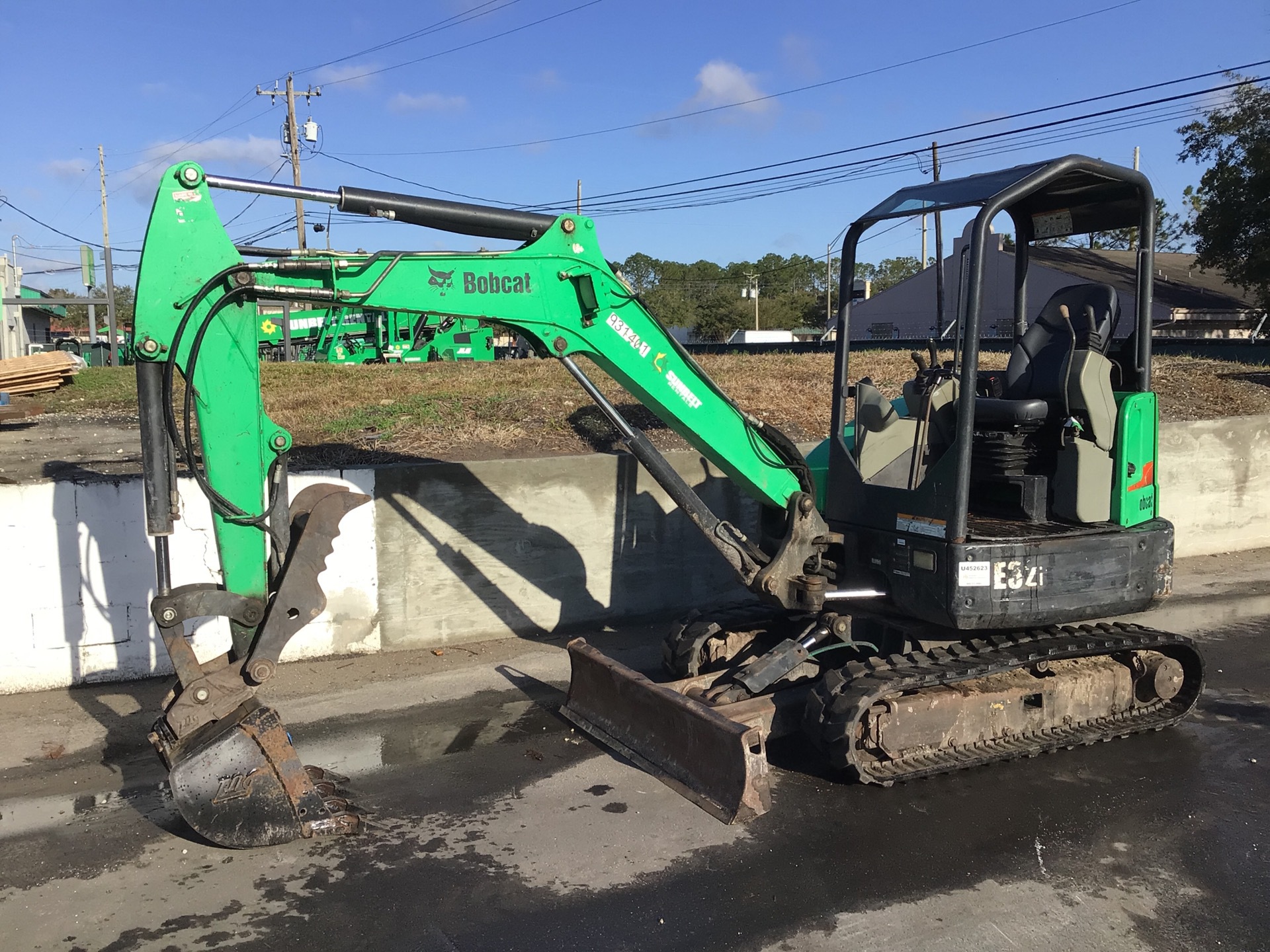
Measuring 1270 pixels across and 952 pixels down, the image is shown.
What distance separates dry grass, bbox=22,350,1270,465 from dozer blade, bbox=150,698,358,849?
4.11 m

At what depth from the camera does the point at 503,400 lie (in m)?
10.4

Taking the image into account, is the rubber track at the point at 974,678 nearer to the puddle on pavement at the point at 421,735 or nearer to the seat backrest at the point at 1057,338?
the seat backrest at the point at 1057,338

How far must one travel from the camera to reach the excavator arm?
4395mm

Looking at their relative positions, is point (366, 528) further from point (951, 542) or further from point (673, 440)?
point (951, 542)

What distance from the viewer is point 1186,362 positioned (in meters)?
16.0

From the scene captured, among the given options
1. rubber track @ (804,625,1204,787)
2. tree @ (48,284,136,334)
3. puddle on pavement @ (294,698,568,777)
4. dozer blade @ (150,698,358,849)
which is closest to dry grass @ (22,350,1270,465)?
puddle on pavement @ (294,698,568,777)

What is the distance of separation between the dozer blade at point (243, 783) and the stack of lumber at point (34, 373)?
8.88m

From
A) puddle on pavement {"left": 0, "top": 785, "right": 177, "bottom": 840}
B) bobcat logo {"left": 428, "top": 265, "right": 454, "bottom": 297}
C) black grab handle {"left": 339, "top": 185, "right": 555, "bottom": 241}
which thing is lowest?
puddle on pavement {"left": 0, "top": 785, "right": 177, "bottom": 840}

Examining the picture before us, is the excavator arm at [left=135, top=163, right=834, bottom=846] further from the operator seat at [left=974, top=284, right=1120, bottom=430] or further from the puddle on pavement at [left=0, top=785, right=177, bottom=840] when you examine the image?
the operator seat at [left=974, top=284, right=1120, bottom=430]

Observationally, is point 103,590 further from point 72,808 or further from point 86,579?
point 72,808

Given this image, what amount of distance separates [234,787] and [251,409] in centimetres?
170

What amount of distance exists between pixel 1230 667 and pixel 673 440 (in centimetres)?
495

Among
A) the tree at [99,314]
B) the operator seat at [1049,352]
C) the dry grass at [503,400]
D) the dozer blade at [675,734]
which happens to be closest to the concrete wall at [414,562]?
the dry grass at [503,400]

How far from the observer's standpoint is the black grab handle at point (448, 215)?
4734mm
